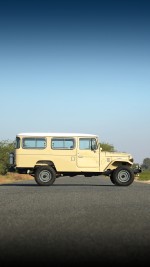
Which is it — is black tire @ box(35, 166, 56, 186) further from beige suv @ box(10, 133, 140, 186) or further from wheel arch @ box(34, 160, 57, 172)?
wheel arch @ box(34, 160, 57, 172)

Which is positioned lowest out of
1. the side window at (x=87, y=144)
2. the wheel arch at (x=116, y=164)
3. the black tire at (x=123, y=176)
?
the black tire at (x=123, y=176)

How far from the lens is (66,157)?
2409cm

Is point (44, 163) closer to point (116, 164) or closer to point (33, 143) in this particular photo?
point (33, 143)

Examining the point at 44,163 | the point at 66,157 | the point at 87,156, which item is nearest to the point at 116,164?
the point at 87,156

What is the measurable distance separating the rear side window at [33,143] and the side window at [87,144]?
178cm

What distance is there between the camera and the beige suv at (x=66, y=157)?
24.0 metres

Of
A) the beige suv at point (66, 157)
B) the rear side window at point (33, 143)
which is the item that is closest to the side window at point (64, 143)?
the beige suv at point (66, 157)

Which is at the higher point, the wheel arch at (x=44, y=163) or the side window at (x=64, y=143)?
the side window at (x=64, y=143)

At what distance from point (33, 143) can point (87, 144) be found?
8.55 feet

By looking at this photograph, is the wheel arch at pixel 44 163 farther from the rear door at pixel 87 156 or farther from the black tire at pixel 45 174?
the rear door at pixel 87 156

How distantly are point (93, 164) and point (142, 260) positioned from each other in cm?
1872

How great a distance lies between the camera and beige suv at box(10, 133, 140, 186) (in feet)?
78.7

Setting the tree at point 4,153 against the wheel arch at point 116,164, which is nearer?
the wheel arch at point 116,164

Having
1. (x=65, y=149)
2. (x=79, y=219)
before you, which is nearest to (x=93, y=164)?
(x=65, y=149)
